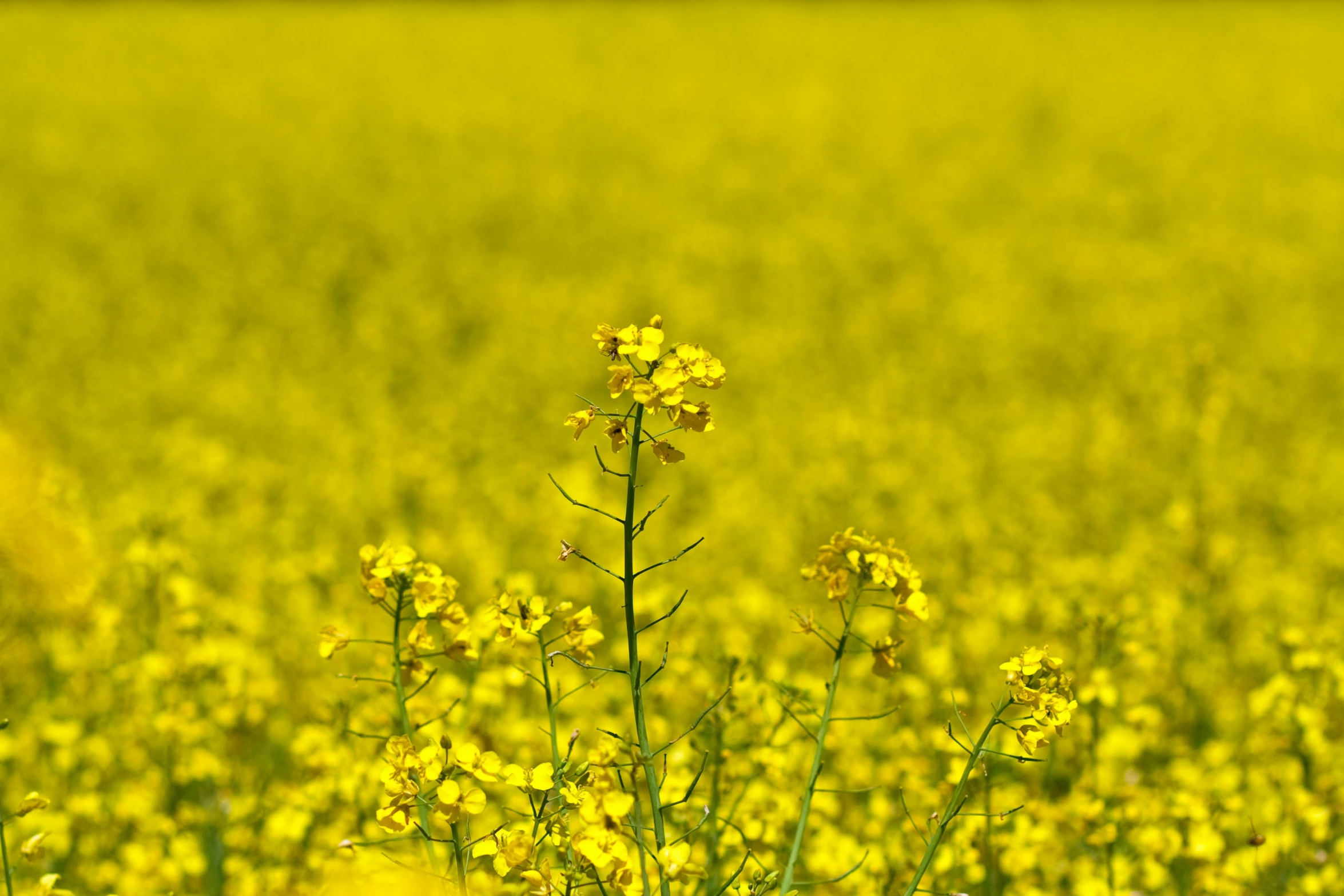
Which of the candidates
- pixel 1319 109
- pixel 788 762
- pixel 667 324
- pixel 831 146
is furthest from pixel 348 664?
pixel 1319 109

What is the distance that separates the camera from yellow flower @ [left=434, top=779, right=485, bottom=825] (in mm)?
1785

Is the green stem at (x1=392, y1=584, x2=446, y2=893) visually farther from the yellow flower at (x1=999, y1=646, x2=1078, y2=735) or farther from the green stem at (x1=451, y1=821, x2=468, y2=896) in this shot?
the yellow flower at (x1=999, y1=646, x2=1078, y2=735)

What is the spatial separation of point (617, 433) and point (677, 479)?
5327mm

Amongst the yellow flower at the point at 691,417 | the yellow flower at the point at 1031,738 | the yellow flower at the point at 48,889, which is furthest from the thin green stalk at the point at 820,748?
the yellow flower at the point at 48,889

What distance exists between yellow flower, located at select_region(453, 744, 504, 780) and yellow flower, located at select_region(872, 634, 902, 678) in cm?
65

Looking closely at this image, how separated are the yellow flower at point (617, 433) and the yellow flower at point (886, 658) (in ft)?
1.82

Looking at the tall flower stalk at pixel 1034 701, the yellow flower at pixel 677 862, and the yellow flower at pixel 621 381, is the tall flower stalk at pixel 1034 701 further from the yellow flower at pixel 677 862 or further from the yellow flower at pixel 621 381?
the yellow flower at pixel 621 381

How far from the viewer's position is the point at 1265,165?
13.4 meters

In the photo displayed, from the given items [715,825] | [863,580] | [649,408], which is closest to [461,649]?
[649,408]

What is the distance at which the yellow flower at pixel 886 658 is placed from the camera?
2.07 meters

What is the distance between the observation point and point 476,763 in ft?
6.08

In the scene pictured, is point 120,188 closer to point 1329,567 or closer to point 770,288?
point 770,288

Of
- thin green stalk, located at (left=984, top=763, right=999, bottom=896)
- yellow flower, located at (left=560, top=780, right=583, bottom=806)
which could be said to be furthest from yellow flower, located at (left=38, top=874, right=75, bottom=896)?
thin green stalk, located at (left=984, top=763, right=999, bottom=896)

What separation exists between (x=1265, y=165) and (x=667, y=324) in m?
7.80
